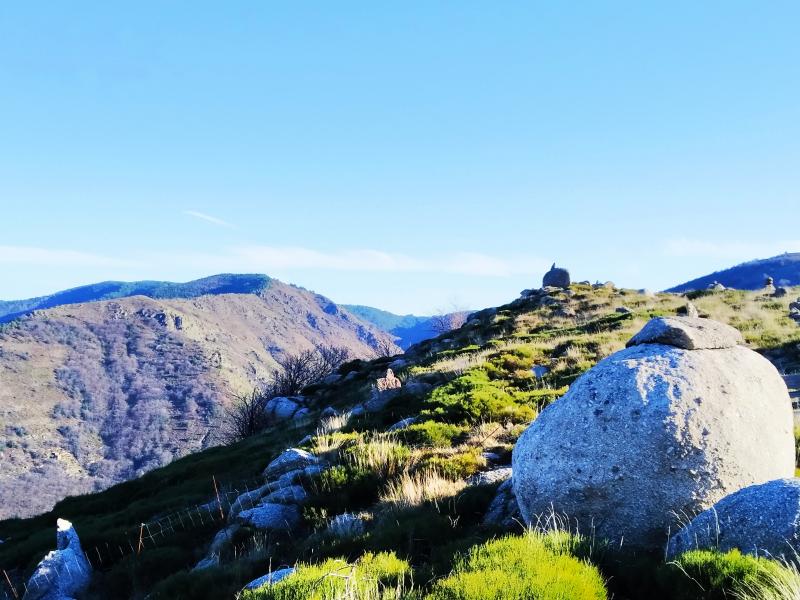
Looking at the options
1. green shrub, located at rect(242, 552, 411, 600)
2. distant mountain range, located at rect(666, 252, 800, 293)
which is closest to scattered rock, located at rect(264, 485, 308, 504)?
green shrub, located at rect(242, 552, 411, 600)

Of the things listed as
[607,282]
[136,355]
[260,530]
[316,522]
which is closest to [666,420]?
[316,522]

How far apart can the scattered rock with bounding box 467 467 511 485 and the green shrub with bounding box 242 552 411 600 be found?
2.90 metres

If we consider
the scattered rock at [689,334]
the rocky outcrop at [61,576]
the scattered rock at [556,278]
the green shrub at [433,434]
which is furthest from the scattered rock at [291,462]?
the scattered rock at [556,278]

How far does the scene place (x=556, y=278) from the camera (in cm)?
4856

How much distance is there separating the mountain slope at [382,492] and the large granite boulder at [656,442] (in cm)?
55

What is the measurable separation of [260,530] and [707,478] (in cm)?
634

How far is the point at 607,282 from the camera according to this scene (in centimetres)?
4769

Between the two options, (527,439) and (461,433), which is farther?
(461,433)

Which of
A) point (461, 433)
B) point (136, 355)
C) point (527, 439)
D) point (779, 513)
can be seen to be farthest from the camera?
point (136, 355)

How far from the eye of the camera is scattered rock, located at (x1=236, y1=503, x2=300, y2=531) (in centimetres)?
828

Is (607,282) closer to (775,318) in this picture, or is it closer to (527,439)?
(775,318)

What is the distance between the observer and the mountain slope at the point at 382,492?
20.5 feet

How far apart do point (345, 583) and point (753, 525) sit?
339 cm

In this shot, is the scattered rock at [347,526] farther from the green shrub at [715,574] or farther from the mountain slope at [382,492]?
the green shrub at [715,574]
